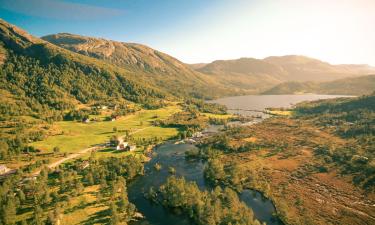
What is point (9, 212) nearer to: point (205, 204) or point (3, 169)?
point (3, 169)

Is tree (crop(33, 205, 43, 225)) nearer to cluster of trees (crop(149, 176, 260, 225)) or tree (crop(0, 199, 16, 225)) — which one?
tree (crop(0, 199, 16, 225))

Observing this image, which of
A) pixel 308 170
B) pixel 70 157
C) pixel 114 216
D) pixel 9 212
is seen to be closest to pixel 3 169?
pixel 70 157

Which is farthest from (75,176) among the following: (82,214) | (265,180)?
(265,180)

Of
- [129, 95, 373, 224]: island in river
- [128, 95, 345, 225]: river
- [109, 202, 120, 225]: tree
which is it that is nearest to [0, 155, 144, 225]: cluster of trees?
[109, 202, 120, 225]: tree

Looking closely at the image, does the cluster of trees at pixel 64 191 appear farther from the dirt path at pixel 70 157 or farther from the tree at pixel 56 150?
the tree at pixel 56 150

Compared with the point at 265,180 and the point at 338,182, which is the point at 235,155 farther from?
the point at 338,182
